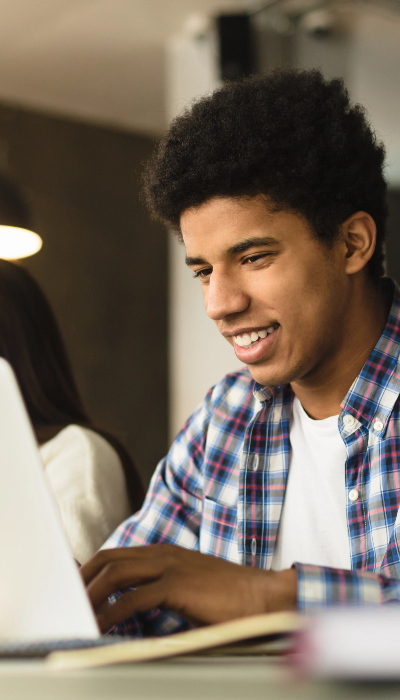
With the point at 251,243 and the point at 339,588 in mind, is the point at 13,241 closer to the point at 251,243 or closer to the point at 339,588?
the point at 251,243

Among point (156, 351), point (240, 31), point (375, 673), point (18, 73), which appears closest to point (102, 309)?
point (156, 351)

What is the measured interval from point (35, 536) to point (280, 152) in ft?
2.77

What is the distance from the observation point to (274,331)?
46.6 inches

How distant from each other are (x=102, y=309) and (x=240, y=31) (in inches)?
68.7

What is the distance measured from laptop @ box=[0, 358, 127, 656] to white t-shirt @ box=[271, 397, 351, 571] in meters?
0.71

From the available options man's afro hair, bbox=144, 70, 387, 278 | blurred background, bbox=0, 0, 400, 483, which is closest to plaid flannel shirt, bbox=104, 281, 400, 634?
man's afro hair, bbox=144, 70, 387, 278

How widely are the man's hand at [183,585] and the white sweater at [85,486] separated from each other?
1.88 ft

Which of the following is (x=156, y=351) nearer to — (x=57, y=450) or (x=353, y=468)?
(x=57, y=450)

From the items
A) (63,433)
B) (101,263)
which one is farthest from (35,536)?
(101,263)

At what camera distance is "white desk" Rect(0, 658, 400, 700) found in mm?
339

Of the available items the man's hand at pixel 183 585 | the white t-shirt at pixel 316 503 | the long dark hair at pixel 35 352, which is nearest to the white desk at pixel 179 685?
the man's hand at pixel 183 585

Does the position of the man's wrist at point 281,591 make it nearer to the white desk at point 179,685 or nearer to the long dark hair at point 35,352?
the white desk at point 179,685

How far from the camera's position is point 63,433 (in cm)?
154

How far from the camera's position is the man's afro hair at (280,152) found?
1162 millimetres
